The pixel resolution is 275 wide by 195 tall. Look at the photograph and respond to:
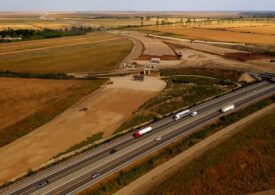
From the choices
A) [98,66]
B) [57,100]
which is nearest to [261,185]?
[57,100]

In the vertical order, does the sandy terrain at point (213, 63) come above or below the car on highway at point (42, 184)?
above

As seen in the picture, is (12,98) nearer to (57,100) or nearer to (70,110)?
(57,100)

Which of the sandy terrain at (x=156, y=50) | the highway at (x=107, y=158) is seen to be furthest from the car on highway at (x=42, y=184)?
the sandy terrain at (x=156, y=50)

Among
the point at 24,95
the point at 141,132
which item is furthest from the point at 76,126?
the point at 24,95

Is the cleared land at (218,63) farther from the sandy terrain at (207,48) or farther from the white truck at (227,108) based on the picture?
the white truck at (227,108)

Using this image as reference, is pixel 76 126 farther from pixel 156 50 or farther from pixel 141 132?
pixel 156 50

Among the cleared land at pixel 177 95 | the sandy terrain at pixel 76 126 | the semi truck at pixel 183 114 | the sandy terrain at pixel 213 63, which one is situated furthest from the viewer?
the sandy terrain at pixel 213 63

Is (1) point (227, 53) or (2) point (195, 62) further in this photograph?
(1) point (227, 53)
